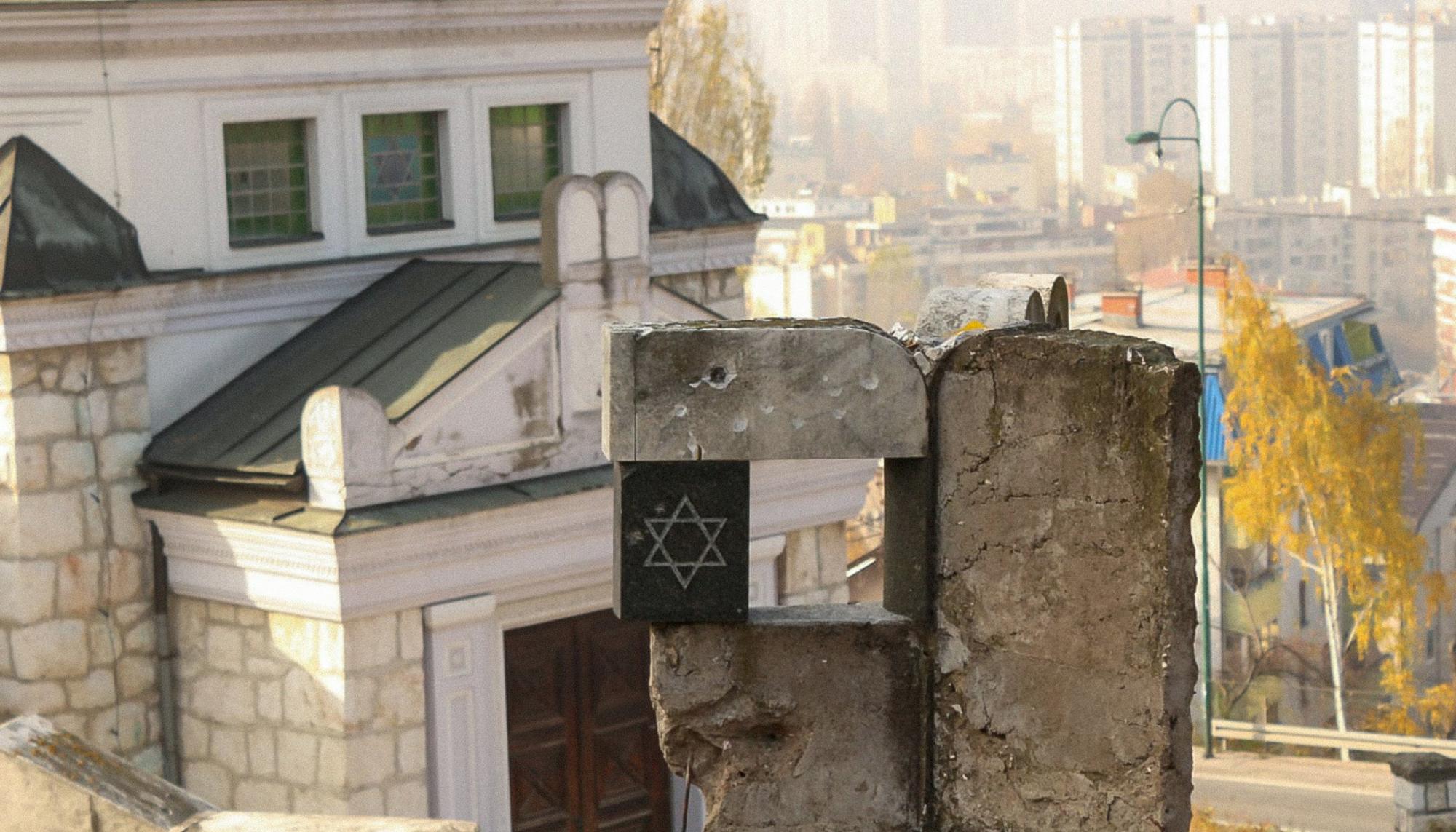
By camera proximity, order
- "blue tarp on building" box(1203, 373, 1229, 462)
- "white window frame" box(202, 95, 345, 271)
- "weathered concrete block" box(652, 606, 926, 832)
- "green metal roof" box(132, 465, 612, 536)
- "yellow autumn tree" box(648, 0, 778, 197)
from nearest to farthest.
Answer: "weathered concrete block" box(652, 606, 926, 832) < "green metal roof" box(132, 465, 612, 536) < "white window frame" box(202, 95, 345, 271) < "yellow autumn tree" box(648, 0, 778, 197) < "blue tarp on building" box(1203, 373, 1229, 462)

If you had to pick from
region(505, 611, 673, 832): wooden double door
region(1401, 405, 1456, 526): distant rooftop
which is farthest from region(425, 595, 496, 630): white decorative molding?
region(1401, 405, 1456, 526): distant rooftop

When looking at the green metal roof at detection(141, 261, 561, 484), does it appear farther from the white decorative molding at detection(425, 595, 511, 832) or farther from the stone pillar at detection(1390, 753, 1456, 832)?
the stone pillar at detection(1390, 753, 1456, 832)

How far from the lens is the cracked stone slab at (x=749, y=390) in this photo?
5574 millimetres

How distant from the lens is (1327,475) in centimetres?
3744

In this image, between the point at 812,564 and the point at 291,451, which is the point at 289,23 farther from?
the point at 812,564

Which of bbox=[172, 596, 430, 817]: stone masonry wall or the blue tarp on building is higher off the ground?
bbox=[172, 596, 430, 817]: stone masonry wall

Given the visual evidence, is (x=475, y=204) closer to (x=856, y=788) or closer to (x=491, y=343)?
(x=491, y=343)

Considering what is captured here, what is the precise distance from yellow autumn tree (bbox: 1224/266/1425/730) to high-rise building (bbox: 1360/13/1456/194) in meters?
126

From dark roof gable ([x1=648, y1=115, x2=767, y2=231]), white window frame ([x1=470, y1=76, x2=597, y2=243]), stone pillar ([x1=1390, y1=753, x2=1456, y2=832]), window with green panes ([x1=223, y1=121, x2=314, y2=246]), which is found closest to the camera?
window with green panes ([x1=223, y1=121, x2=314, y2=246])

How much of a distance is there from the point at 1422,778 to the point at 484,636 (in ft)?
20.9

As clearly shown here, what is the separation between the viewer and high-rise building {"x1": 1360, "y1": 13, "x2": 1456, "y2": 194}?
160 metres

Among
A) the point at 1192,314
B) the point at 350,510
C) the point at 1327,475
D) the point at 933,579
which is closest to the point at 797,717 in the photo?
the point at 933,579

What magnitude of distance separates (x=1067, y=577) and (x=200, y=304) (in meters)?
9.47

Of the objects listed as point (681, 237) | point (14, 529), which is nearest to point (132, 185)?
point (14, 529)
